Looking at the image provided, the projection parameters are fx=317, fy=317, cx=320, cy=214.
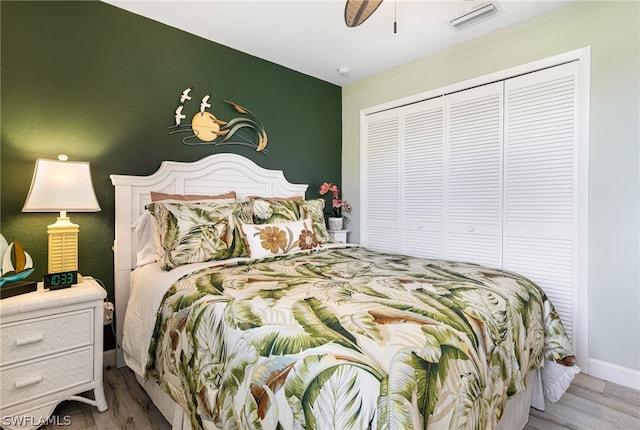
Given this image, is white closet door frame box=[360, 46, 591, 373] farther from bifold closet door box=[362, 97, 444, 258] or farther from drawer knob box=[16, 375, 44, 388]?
drawer knob box=[16, 375, 44, 388]

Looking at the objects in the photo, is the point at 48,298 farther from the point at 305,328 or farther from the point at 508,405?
the point at 508,405

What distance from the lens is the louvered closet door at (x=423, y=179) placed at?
304 cm

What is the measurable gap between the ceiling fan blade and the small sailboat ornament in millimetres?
2252

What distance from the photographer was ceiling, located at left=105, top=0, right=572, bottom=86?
2.29 m

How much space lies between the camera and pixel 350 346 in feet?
3.05

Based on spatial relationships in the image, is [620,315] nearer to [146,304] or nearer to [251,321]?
[251,321]

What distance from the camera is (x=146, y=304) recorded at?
179cm

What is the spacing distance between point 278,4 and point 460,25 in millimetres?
1446

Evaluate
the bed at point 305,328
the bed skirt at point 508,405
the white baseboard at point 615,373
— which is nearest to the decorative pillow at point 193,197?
the bed at point 305,328

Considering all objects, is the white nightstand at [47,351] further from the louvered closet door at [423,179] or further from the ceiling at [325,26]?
the louvered closet door at [423,179]

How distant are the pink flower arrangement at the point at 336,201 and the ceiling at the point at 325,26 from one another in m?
1.28

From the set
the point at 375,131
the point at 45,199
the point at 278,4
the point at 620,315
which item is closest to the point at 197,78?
the point at 278,4

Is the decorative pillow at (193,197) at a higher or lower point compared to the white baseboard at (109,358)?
higher

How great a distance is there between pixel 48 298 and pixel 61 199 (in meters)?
0.55
